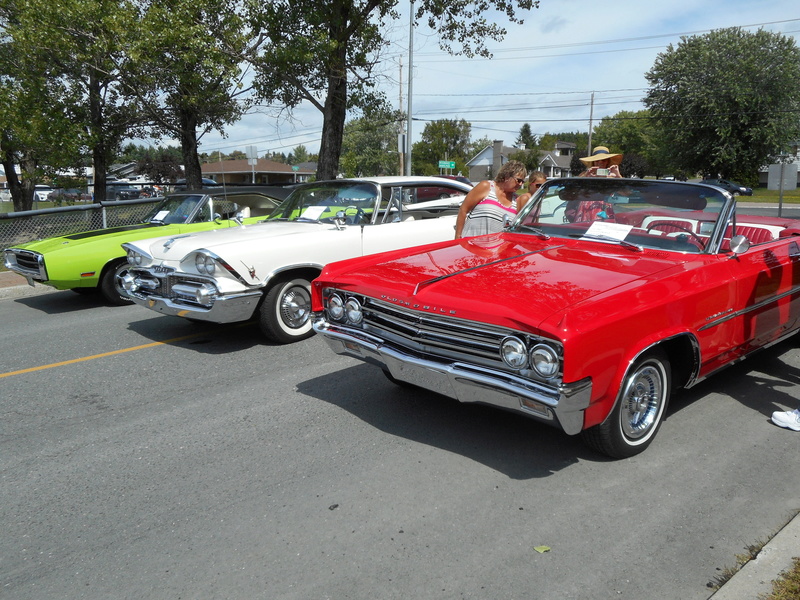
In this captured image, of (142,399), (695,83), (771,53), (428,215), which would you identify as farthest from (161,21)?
(771,53)

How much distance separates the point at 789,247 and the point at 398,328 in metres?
3.28

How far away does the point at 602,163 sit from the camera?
938 cm

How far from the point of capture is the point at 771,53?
4172cm

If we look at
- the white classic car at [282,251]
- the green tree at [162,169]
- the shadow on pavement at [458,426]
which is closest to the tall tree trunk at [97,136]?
the white classic car at [282,251]

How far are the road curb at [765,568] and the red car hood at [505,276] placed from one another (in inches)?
52.8

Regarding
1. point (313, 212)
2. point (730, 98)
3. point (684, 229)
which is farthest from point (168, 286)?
point (730, 98)

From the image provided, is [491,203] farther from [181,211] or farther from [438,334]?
[181,211]

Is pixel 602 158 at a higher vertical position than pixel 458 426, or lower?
higher

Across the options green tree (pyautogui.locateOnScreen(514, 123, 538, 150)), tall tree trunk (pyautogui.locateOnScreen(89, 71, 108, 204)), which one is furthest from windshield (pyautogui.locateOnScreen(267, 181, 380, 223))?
green tree (pyautogui.locateOnScreen(514, 123, 538, 150))

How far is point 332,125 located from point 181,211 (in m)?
8.53

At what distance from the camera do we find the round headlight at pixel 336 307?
4.34m

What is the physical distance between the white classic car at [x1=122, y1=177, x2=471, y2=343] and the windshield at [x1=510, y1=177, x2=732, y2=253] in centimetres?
221

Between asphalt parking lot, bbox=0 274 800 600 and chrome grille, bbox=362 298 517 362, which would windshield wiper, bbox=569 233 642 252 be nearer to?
asphalt parking lot, bbox=0 274 800 600

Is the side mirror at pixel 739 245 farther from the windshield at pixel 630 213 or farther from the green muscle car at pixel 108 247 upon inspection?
the green muscle car at pixel 108 247
